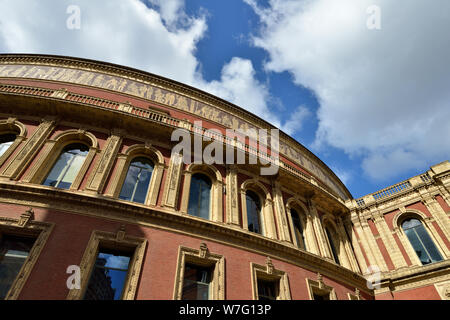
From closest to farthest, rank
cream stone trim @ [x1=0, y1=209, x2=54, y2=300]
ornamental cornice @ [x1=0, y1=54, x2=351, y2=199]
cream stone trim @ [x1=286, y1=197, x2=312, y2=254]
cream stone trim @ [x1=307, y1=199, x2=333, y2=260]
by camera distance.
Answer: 1. cream stone trim @ [x1=0, y1=209, x2=54, y2=300]
2. cream stone trim @ [x1=286, y1=197, x2=312, y2=254]
3. cream stone trim @ [x1=307, y1=199, x2=333, y2=260]
4. ornamental cornice @ [x1=0, y1=54, x2=351, y2=199]

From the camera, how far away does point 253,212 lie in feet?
44.3

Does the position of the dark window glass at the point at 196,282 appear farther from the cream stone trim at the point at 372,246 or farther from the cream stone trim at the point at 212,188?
the cream stone trim at the point at 372,246

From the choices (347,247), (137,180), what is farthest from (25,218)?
(347,247)

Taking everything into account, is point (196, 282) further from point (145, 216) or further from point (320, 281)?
point (320, 281)

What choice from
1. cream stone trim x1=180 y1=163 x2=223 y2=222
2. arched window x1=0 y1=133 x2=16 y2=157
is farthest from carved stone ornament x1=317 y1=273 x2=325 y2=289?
arched window x1=0 y1=133 x2=16 y2=157

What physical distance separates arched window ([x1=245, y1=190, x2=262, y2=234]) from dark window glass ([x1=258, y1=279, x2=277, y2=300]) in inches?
99.7

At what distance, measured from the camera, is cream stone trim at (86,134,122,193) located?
32.9 ft

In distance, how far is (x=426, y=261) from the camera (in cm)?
1486

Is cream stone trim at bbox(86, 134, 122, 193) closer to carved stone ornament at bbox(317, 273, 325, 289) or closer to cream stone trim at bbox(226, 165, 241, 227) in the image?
cream stone trim at bbox(226, 165, 241, 227)

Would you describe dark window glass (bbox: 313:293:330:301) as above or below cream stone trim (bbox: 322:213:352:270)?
below

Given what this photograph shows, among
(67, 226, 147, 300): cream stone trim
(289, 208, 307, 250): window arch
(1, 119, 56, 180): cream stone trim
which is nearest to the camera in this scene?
(67, 226, 147, 300): cream stone trim

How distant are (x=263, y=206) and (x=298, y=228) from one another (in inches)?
110
